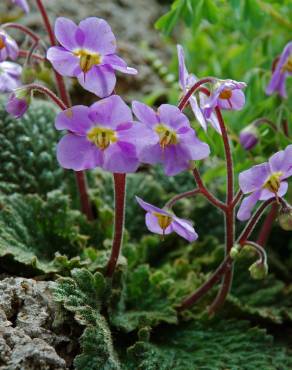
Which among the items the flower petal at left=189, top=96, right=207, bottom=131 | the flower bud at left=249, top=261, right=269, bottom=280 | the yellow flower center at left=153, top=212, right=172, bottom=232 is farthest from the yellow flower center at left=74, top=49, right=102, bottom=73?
the flower bud at left=249, top=261, right=269, bottom=280

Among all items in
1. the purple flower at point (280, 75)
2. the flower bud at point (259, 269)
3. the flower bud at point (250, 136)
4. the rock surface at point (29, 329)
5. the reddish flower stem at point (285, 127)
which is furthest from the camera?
the reddish flower stem at point (285, 127)

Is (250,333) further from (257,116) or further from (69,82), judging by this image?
(69,82)

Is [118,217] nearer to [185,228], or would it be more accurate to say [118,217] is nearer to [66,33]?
[185,228]

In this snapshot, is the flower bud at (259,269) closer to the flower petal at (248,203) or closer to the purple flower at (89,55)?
the flower petal at (248,203)

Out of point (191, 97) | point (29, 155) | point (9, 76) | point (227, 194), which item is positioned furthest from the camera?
point (29, 155)

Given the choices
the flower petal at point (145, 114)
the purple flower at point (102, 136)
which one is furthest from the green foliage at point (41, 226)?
Answer: the flower petal at point (145, 114)

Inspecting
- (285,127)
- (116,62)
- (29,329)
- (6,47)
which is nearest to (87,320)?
(29,329)
